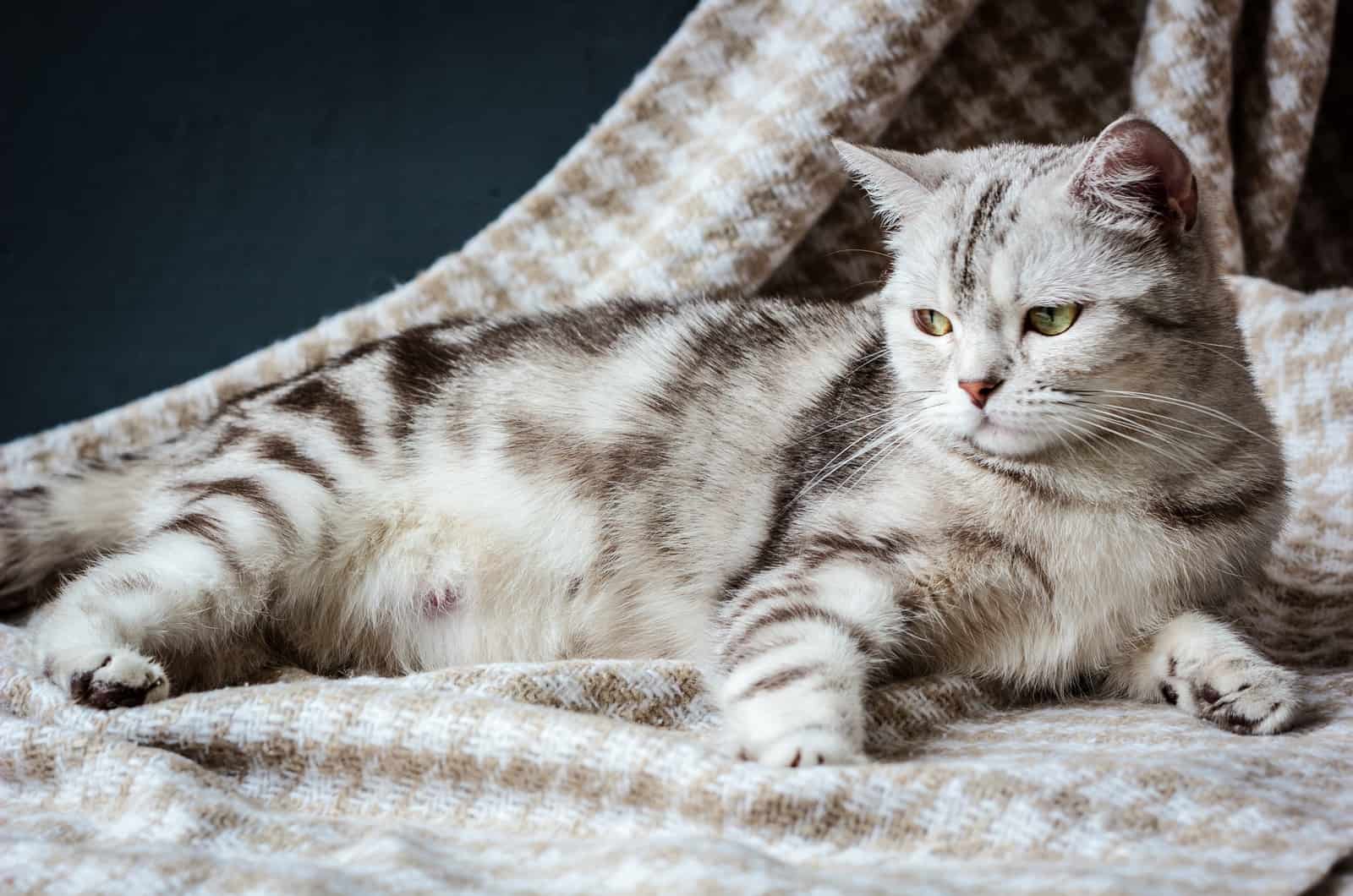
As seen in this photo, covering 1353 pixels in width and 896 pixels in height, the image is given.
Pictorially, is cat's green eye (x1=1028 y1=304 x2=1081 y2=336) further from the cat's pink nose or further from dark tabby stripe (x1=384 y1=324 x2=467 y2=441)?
dark tabby stripe (x1=384 y1=324 x2=467 y2=441)

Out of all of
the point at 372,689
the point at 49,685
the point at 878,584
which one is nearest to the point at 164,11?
the point at 49,685

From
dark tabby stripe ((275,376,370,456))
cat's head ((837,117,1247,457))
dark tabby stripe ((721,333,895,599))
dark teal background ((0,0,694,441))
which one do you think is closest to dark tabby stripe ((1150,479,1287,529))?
cat's head ((837,117,1247,457))

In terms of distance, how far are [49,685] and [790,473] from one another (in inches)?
32.3

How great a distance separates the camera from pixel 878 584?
123cm

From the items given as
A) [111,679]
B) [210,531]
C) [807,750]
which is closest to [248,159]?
[210,531]

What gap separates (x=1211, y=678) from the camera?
1.22 metres

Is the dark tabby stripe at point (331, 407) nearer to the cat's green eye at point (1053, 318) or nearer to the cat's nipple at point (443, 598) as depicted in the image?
the cat's nipple at point (443, 598)

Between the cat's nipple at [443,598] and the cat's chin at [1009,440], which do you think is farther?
the cat's nipple at [443,598]

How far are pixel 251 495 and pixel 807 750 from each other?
77 cm

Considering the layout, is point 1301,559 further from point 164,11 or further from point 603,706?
point 164,11

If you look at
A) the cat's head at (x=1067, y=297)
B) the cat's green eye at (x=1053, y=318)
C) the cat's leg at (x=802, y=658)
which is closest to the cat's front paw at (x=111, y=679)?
the cat's leg at (x=802, y=658)

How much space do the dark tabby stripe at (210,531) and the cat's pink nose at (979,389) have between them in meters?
0.83

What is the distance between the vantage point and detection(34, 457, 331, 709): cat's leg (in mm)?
1197

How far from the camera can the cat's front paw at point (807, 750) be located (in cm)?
103
